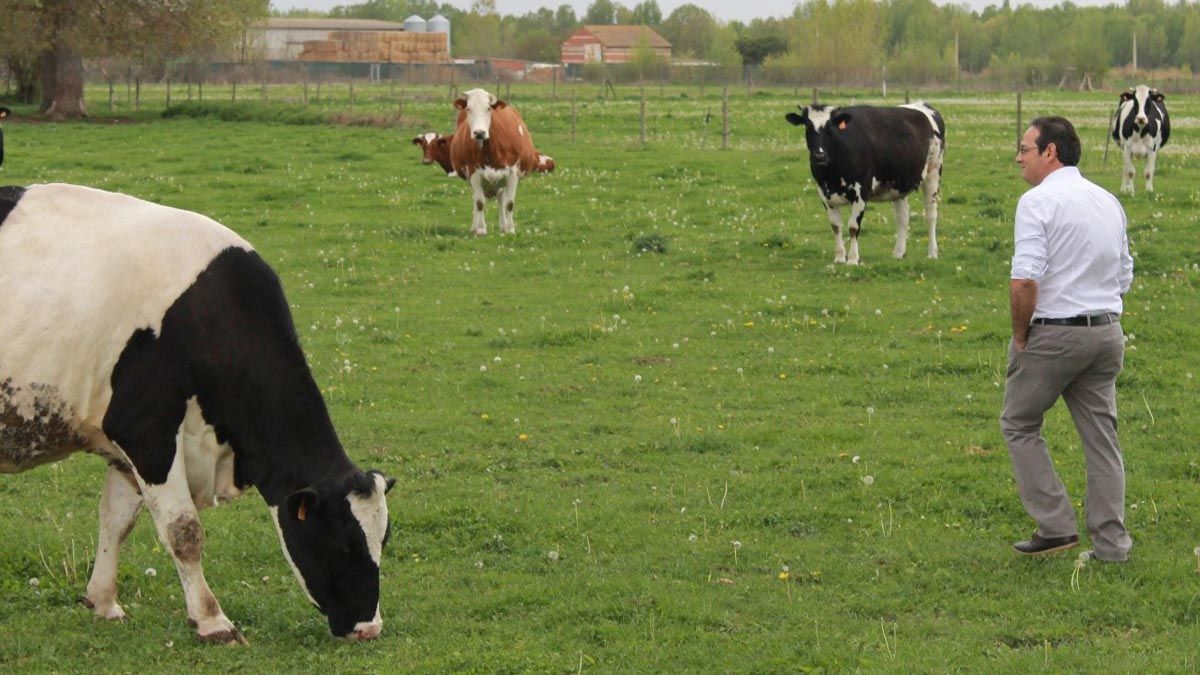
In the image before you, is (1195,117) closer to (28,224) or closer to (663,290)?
(663,290)

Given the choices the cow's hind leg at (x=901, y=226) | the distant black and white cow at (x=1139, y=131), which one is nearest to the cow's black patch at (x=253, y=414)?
the cow's hind leg at (x=901, y=226)

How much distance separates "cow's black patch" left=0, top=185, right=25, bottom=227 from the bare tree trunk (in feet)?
147

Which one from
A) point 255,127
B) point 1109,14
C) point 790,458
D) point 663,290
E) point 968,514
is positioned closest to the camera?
point 968,514

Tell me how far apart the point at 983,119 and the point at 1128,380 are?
35.2 metres

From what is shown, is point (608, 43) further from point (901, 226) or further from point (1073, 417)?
point (1073, 417)

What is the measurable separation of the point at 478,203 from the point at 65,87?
3191 centimetres

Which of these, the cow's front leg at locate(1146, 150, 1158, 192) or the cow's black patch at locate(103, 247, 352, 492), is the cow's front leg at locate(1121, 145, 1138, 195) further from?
the cow's black patch at locate(103, 247, 352, 492)

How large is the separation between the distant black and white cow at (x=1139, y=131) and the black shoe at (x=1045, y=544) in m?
18.5

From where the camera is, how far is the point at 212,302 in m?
7.47

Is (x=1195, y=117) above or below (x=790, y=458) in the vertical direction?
above

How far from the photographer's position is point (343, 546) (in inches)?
291

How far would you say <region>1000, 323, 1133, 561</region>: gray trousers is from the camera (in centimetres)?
828

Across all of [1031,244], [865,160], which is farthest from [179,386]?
[865,160]

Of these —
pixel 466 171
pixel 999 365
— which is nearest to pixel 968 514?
pixel 999 365
